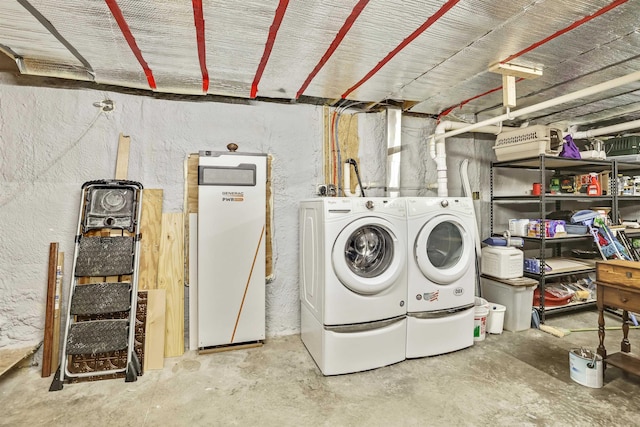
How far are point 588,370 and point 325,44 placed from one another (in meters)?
2.62

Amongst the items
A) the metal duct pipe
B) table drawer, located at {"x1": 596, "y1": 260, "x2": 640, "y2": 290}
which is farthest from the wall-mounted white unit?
table drawer, located at {"x1": 596, "y1": 260, "x2": 640, "y2": 290}

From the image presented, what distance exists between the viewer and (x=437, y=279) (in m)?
2.52

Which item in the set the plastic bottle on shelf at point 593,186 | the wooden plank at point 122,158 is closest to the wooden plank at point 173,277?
the wooden plank at point 122,158

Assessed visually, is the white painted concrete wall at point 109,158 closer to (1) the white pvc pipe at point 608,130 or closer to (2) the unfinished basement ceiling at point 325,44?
(2) the unfinished basement ceiling at point 325,44

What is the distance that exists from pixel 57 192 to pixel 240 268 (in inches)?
58.3

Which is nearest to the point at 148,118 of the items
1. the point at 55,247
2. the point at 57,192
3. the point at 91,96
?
the point at 91,96

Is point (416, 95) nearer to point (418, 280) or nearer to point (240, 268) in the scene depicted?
point (418, 280)

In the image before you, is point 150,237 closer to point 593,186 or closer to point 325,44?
point 325,44

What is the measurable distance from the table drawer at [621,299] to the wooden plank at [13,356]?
4029 mm

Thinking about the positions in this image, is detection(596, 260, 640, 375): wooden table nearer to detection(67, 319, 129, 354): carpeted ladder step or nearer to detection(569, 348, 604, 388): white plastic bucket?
detection(569, 348, 604, 388): white plastic bucket

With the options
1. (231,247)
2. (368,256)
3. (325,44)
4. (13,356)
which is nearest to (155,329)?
(231,247)

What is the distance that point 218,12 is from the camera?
63.4 inches

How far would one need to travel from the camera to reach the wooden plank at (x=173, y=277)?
257cm

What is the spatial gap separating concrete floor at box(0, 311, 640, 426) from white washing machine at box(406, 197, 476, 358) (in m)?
0.16
